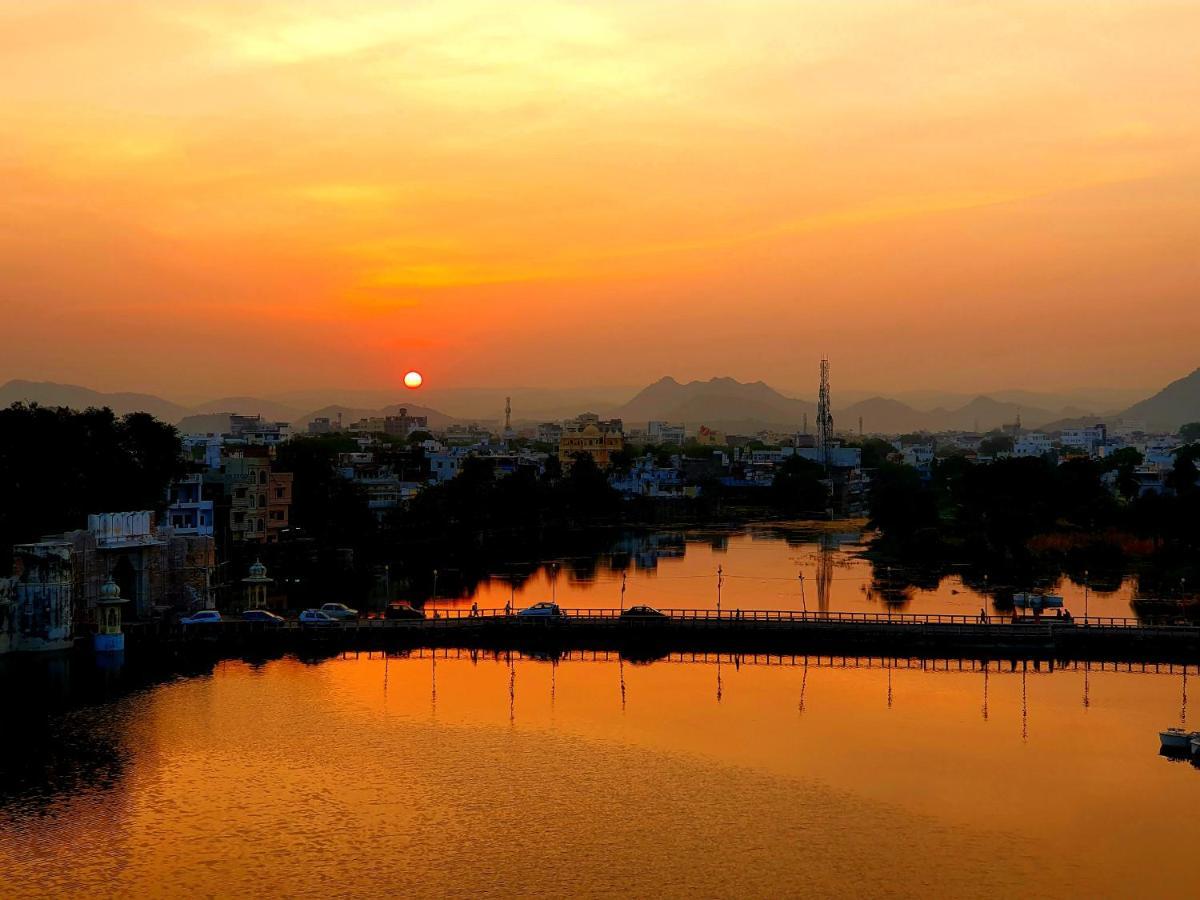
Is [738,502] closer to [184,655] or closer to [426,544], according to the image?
[426,544]

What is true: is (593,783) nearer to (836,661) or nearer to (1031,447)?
(836,661)

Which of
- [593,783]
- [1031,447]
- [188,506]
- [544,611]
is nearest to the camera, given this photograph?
[593,783]

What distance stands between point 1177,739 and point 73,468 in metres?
37.6

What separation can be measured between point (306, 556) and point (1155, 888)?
47.5 metres

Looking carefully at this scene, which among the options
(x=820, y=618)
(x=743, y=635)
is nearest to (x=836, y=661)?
(x=743, y=635)

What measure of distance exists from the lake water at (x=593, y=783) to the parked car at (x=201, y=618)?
4.21 meters

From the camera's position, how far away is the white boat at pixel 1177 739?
30.8 metres

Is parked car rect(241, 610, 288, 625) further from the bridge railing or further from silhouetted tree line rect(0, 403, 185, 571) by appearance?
silhouetted tree line rect(0, 403, 185, 571)

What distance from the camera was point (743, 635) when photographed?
44.2m

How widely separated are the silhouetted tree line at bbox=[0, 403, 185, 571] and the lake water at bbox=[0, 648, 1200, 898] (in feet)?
35.1

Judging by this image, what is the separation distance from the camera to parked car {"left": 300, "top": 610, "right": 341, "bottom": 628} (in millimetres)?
44594

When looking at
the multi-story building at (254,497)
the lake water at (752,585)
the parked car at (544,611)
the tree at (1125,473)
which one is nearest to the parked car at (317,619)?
the parked car at (544,611)

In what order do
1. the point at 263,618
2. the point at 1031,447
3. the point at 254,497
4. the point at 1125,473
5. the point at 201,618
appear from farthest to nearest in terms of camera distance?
the point at 1031,447, the point at 1125,473, the point at 254,497, the point at 263,618, the point at 201,618

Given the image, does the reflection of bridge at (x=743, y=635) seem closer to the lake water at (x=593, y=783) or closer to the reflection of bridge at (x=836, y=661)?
the reflection of bridge at (x=836, y=661)
